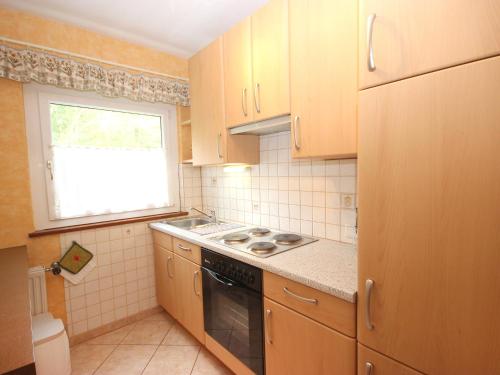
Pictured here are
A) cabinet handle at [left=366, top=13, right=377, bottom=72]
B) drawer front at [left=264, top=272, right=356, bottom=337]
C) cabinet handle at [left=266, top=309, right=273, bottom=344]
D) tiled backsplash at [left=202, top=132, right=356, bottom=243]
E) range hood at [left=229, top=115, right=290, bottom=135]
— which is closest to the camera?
cabinet handle at [left=366, top=13, right=377, bottom=72]

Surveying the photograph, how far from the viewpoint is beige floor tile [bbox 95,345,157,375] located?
1796 millimetres

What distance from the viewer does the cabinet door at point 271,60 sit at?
4.54 ft

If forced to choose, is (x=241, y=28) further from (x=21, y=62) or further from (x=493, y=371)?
(x=493, y=371)

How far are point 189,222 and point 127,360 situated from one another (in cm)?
118

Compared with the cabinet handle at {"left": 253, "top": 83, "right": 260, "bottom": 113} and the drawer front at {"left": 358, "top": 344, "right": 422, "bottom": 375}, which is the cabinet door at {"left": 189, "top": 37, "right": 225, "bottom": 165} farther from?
the drawer front at {"left": 358, "top": 344, "right": 422, "bottom": 375}

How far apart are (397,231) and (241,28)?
1494 mm

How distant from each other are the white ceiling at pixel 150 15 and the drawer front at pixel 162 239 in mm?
1704

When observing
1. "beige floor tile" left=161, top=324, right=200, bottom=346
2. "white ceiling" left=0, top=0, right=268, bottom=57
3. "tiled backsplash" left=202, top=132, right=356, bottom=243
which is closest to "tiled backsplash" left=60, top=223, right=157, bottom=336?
"beige floor tile" left=161, top=324, right=200, bottom=346

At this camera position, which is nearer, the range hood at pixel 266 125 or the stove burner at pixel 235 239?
the range hood at pixel 266 125

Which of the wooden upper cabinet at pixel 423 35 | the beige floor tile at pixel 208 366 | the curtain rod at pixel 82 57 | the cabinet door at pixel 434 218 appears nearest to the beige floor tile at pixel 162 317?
the beige floor tile at pixel 208 366

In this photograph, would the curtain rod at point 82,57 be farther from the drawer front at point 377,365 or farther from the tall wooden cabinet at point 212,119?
the drawer front at point 377,365

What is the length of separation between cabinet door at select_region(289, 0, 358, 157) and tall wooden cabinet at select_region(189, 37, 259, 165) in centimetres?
65

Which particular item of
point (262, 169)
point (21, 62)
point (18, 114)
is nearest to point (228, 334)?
point (262, 169)

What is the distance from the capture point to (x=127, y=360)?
190cm
